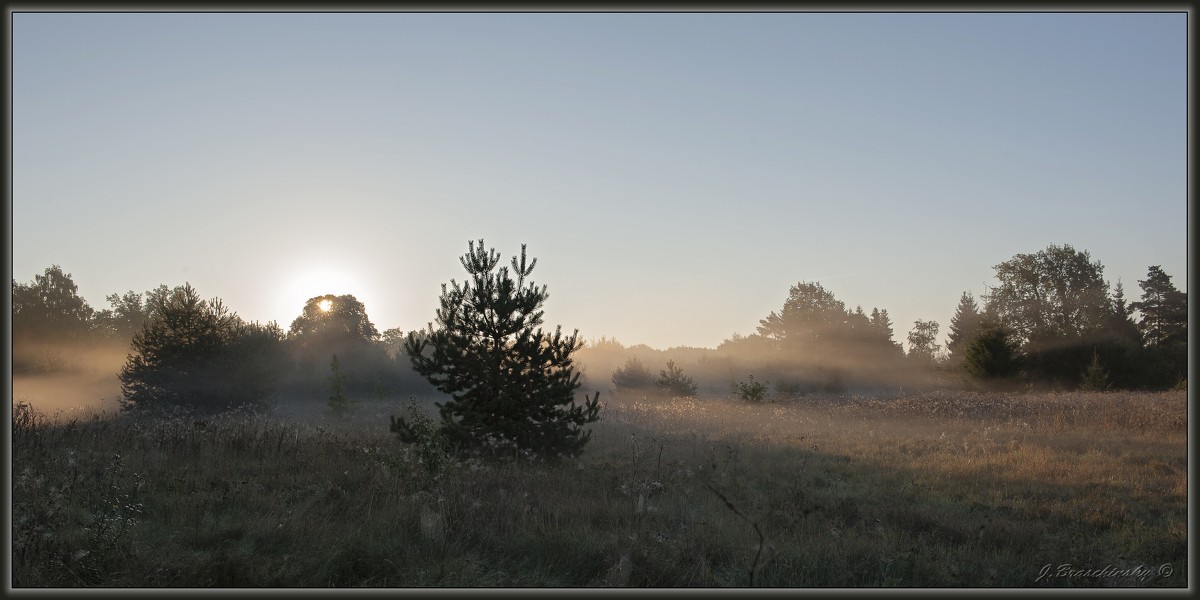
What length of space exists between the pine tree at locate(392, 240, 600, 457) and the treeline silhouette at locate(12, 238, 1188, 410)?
1.21 metres

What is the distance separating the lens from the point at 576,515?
25.5 ft

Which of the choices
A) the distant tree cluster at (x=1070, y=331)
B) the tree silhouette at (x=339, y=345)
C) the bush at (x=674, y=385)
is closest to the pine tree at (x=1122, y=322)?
the distant tree cluster at (x=1070, y=331)

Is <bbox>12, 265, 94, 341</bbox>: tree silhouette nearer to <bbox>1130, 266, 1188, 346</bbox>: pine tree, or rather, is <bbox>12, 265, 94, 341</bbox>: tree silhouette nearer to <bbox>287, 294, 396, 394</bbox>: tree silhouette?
<bbox>287, 294, 396, 394</bbox>: tree silhouette

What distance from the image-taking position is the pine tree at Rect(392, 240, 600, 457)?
1162 cm

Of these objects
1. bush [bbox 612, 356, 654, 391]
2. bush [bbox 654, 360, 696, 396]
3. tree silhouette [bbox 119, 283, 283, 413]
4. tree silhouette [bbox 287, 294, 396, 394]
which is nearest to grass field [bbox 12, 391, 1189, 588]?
tree silhouette [bbox 119, 283, 283, 413]

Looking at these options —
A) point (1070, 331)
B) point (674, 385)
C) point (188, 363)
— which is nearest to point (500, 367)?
point (188, 363)

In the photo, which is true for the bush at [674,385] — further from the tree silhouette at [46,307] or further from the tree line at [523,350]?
the tree silhouette at [46,307]

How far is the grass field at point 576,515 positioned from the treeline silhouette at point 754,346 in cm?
411

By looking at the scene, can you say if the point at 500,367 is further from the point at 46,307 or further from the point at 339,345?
the point at 339,345

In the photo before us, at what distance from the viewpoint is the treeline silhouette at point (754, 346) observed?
24.0m

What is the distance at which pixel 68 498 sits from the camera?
7.27 m

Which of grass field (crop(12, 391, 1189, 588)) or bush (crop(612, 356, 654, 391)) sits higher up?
grass field (crop(12, 391, 1189, 588))

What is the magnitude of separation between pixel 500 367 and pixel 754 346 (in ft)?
202

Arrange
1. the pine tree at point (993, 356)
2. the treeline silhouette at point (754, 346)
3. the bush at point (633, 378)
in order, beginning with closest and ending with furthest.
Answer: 1. the treeline silhouette at point (754, 346)
2. the pine tree at point (993, 356)
3. the bush at point (633, 378)
